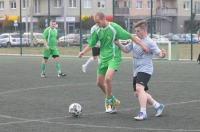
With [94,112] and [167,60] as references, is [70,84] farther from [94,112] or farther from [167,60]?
[167,60]

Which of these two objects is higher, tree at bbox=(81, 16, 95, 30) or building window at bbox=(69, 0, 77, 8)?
building window at bbox=(69, 0, 77, 8)

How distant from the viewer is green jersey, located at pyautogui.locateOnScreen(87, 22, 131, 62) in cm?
979

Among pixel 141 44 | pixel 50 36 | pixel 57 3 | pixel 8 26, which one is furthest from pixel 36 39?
pixel 141 44

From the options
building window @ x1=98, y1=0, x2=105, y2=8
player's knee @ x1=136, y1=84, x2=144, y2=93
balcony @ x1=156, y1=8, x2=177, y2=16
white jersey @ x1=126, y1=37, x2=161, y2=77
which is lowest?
player's knee @ x1=136, y1=84, x2=144, y2=93

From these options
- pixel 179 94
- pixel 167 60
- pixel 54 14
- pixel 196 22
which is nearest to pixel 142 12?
pixel 54 14

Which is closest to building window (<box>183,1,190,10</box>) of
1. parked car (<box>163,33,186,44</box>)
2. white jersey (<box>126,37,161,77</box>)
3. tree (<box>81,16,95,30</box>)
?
tree (<box>81,16,95,30</box>)

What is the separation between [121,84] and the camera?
599 inches

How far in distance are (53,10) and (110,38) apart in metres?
59.0

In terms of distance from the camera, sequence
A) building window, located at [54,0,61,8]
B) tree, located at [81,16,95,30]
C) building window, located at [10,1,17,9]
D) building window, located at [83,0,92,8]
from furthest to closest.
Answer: building window, located at [10,1,17,9] → building window, located at [54,0,61,8] → building window, located at [83,0,92,8] → tree, located at [81,16,95,30]

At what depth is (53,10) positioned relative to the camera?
223 feet

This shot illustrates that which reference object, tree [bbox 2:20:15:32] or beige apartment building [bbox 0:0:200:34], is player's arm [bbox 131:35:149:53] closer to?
beige apartment building [bbox 0:0:200:34]

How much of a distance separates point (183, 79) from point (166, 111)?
6.71 metres

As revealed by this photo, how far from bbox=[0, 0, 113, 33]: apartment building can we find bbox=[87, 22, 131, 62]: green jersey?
45605 millimetres

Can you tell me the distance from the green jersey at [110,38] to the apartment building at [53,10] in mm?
45605
